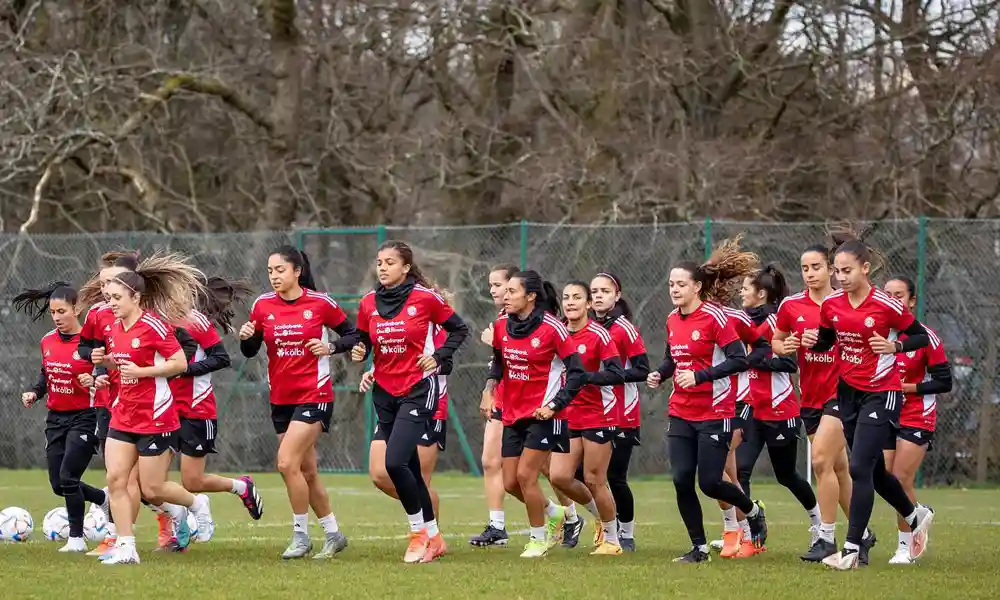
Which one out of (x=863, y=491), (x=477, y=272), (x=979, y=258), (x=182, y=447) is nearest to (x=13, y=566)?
A: (x=182, y=447)

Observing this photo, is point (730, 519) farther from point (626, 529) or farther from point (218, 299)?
point (218, 299)

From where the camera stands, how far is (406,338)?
10102 mm

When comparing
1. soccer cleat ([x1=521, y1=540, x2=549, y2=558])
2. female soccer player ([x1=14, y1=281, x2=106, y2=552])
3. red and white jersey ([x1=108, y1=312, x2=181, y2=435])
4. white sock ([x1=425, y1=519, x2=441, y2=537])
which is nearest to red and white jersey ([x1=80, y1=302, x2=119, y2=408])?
female soccer player ([x1=14, y1=281, x2=106, y2=552])

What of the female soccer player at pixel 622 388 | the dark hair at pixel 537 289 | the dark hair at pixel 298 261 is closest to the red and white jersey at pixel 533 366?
the dark hair at pixel 537 289

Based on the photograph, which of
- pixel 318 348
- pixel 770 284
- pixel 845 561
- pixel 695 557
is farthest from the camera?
pixel 770 284

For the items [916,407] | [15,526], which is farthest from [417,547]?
[916,407]

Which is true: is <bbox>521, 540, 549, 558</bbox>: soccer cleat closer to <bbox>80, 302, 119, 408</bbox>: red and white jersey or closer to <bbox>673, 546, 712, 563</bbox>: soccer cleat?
<bbox>673, 546, 712, 563</bbox>: soccer cleat

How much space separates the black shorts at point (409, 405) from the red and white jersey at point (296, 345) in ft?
1.22

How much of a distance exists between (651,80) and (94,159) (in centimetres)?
733

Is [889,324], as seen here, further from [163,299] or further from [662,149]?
[662,149]

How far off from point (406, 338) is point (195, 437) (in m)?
1.74

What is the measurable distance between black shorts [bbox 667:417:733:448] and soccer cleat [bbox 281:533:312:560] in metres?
2.52

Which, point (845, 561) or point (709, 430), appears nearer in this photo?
point (845, 561)

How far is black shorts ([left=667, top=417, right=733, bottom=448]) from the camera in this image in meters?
9.77
